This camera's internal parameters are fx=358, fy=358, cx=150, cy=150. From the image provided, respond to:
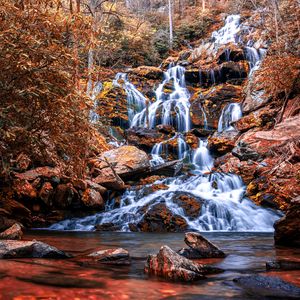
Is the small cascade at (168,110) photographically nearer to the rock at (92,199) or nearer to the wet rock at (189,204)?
the wet rock at (189,204)

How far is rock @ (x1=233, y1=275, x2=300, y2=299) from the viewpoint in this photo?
3483mm

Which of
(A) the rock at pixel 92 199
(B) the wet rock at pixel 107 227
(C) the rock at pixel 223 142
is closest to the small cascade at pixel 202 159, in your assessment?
(C) the rock at pixel 223 142

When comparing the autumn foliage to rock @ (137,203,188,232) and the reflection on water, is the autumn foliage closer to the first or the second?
the reflection on water

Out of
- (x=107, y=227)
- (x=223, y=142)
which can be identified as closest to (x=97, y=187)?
(x=107, y=227)

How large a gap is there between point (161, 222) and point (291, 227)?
4635mm

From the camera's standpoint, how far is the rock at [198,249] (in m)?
5.56

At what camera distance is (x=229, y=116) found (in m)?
21.1

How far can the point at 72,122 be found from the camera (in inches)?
282

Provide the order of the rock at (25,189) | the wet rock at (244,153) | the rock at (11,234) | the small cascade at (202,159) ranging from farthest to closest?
the small cascade at (202,159) < the wet rock at (244,153) < the rock at (25,189) < the rock at (11,234)

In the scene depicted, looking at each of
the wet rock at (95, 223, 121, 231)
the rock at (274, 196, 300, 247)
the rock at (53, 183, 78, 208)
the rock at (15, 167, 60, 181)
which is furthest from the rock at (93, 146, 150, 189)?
the rock at (274, 196, 300, 247)

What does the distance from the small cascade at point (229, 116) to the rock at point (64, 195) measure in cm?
1078

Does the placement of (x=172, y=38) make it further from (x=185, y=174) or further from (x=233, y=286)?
(x=233, y=286)

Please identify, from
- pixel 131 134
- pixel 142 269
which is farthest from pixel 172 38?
pixel 142 269

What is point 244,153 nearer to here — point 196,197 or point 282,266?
point 196,197
